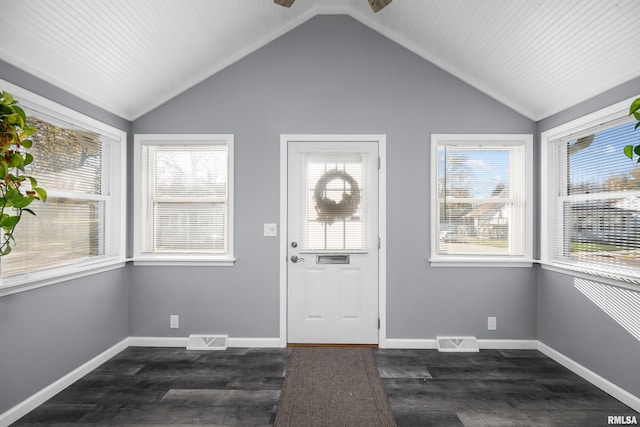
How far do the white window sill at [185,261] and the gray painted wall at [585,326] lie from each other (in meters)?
3.10

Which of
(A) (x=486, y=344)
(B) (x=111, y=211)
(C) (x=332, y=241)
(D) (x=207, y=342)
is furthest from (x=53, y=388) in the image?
(A) (x=486, y=344)

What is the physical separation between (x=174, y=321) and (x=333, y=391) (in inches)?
71.5

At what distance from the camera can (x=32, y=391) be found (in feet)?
7.44

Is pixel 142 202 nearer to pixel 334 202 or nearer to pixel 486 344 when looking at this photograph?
pixel 334 202

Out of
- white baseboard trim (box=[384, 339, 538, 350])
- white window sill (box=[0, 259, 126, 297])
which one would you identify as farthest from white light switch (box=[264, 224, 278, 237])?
white baseboard trim (box=[384, 339, 538, 350])

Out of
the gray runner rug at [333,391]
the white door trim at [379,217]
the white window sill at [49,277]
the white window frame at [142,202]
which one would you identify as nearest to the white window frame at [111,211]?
the white window sill at [49,277]

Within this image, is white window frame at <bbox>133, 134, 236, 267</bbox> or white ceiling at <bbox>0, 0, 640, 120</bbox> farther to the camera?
white window frame at <bbox>133, 134, 236, 267</bbox>

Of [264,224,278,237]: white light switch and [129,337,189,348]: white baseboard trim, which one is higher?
[264,224,278,237]: white light switch

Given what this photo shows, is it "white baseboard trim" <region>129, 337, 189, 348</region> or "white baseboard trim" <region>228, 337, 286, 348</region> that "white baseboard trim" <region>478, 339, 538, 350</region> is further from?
"white baseboard trim" <region>129, 337, 189, 348</region>

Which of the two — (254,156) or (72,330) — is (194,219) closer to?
(254,156)

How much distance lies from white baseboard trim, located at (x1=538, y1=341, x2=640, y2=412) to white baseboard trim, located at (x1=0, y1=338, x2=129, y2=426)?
13.6ft

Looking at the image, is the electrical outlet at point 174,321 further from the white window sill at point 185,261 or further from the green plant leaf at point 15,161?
the green plant leaf at point 15,161

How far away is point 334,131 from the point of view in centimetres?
333

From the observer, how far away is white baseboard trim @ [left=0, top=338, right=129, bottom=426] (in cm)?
212
